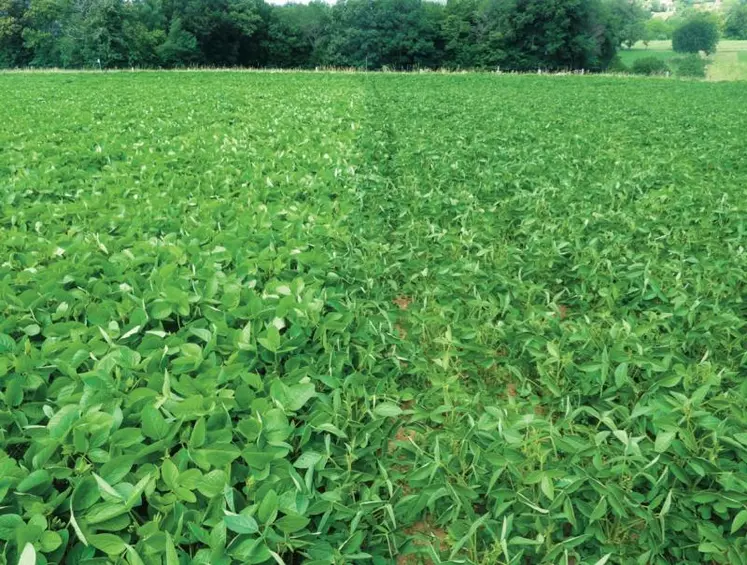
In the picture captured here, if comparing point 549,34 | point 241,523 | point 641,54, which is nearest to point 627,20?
point 641,54

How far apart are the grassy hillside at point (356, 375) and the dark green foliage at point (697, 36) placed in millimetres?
96869

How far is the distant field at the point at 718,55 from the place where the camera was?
61.7m

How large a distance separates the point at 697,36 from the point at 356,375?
344 ft

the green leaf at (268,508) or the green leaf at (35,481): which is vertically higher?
the green leaf at (35,481)

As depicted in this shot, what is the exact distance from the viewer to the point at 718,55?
77.2 meters

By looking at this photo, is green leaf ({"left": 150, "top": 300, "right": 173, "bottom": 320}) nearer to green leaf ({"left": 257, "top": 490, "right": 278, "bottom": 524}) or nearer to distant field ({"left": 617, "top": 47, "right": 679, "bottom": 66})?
green leaf ({"left": 257, "top": 490, "right": 278, "bottom": 524})

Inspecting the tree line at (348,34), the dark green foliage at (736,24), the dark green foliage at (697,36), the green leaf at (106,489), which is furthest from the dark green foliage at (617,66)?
the green leaf at (106,489)

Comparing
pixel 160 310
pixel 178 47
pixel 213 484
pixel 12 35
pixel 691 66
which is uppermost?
pixel 12 35

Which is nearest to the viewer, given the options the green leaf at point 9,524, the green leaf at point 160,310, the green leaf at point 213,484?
the green leaf at point 9,524

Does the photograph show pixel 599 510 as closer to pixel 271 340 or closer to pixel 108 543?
pixel 271 340

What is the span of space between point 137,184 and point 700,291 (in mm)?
5350

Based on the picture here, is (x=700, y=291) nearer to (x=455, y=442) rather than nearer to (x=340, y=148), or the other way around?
(x=455, y=442)

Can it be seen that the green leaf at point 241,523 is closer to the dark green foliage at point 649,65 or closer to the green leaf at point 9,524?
the green leaf at point 9,524

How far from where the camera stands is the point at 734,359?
3.37 meters
